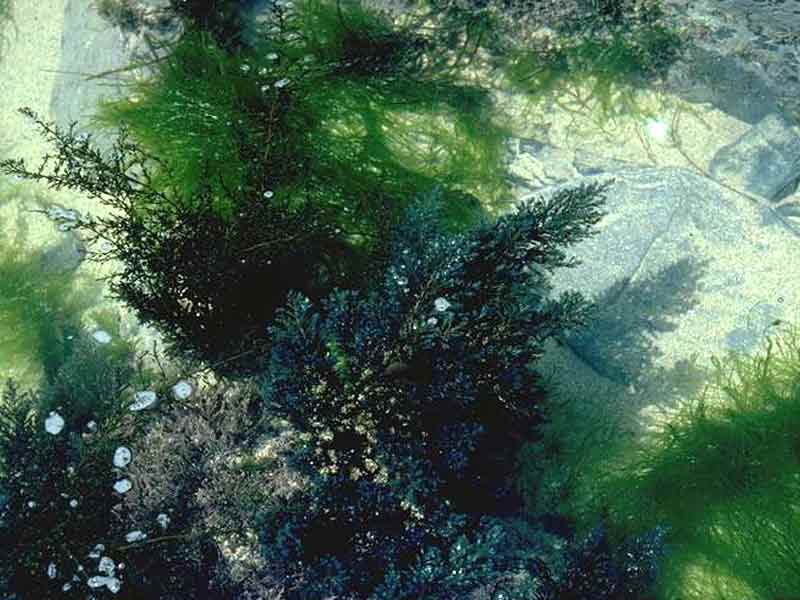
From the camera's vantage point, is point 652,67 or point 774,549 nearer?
point 774,549

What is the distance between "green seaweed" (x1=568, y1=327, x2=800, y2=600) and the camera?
167 inches

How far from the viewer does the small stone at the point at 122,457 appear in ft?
14.9

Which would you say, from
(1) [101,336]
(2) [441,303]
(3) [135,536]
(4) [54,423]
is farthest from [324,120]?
(3) [135,536]

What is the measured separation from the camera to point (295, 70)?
5020 mm

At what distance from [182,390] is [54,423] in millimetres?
1122

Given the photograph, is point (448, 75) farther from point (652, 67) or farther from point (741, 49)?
point (741, 49)

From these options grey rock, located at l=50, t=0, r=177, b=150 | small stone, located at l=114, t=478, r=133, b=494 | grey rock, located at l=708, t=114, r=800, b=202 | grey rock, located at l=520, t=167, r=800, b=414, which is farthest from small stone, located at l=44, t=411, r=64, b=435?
grey rock, located at l=708, t=114, r=800, b=202

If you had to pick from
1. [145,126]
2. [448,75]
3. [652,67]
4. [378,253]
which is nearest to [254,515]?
[378,253]

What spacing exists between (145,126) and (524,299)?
296 centimetres

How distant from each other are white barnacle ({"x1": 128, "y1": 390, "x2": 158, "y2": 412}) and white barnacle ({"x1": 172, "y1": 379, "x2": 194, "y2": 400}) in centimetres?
16

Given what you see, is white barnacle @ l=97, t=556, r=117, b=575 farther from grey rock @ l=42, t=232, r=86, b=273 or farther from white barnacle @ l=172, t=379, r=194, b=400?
grey rock @ l=42, t=232, r=86, b=273

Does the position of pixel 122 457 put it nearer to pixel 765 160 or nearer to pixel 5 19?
pixel 5 19

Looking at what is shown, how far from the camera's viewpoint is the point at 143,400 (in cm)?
480

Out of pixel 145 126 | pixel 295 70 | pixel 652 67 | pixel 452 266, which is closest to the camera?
pixel 452 266
